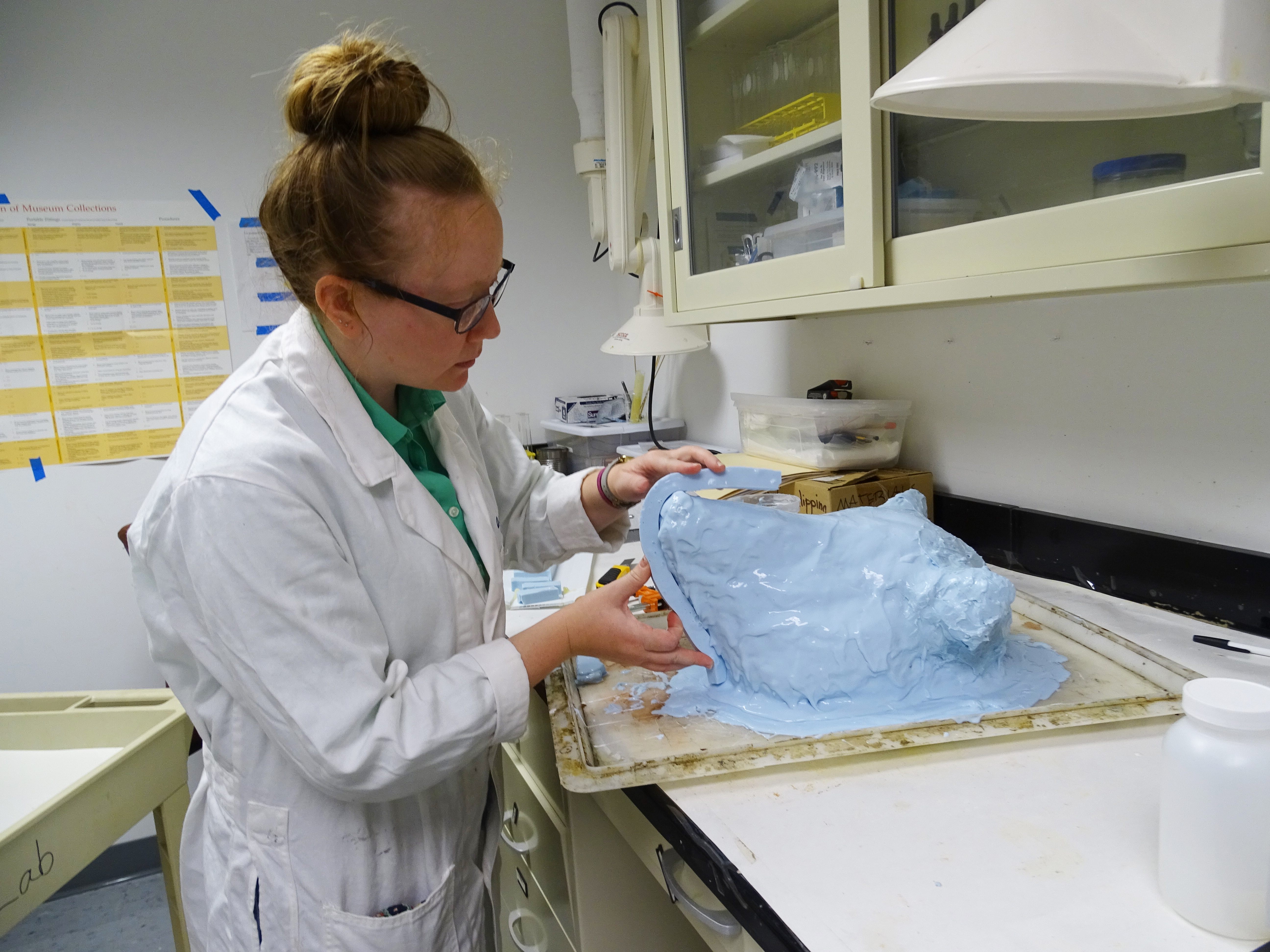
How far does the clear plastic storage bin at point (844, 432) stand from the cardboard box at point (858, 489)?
0.03 metres

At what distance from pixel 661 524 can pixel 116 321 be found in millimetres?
1842

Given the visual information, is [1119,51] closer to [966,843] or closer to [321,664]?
[966,843]

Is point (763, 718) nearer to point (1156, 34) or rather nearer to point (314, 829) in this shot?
point (314, 829)

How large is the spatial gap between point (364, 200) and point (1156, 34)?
690 mm

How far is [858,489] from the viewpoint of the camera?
4.37 ft

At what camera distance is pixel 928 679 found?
90cm

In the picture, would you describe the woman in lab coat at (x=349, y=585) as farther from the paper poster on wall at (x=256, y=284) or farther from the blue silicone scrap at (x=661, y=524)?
the paper poster on wall at (x=256, y=284)

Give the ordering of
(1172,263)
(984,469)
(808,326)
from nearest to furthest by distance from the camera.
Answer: (1172,263) < (984,469) < (808,326)

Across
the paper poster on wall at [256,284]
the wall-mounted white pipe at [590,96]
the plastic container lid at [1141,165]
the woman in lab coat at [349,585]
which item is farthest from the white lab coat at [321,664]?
the paper poster on wall at [256,284]

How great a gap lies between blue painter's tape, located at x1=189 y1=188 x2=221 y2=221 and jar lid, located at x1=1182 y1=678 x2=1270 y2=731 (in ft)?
7.80

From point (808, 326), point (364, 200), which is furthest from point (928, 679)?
point (808, 326)

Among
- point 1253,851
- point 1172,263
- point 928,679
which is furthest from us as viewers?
point 928,679

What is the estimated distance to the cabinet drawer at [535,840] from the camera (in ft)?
3.75

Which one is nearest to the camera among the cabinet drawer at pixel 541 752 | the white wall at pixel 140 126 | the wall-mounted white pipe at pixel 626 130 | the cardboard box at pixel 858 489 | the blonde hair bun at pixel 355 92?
the blonde hair bun at pixel 355 92
